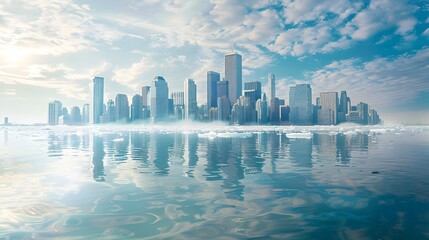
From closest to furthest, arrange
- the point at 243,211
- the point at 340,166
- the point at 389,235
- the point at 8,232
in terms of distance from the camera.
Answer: the point at 389,235
the point at 8,232
the point at 243,211
the point at 340,166

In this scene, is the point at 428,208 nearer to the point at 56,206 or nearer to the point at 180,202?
the point at 180,202

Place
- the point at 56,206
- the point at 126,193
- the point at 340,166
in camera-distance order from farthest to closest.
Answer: the point at 340,166 → the point at 126,193 → the point at 56,206

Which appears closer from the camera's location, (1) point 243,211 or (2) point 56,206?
(1) point 243,211

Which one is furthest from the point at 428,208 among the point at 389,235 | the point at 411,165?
the point at 411,165

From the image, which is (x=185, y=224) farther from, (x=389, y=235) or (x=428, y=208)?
(x=428, y=208)

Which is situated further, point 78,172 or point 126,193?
point 78,172

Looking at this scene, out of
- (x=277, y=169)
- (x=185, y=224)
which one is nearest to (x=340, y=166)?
(x=277, y=169)

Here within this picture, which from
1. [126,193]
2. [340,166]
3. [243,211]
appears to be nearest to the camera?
[243,211]

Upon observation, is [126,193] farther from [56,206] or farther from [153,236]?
[153,236]

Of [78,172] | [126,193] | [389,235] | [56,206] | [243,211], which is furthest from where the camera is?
[78,172]
